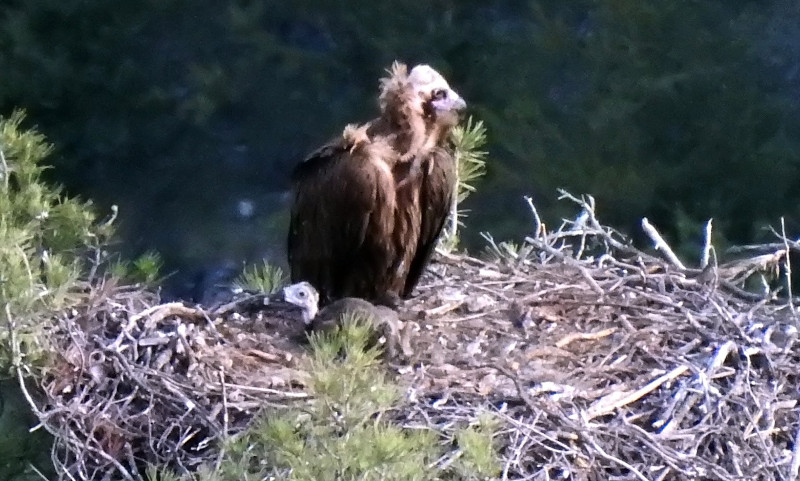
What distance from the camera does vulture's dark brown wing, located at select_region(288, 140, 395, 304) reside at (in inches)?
111

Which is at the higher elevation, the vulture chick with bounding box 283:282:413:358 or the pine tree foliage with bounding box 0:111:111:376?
the pine tree foliage with bounding box 0:111:111:376

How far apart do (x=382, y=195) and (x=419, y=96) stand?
28 cm

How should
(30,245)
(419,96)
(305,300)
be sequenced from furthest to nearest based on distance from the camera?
(419,96)
(305,300)
(30,245)

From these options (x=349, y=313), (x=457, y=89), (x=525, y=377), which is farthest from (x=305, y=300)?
(x=457, y=89)

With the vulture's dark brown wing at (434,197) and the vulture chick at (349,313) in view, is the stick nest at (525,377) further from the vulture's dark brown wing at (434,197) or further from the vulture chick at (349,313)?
the vulture's dark brown wing at (434,197)

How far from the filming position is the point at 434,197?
9.62 ft

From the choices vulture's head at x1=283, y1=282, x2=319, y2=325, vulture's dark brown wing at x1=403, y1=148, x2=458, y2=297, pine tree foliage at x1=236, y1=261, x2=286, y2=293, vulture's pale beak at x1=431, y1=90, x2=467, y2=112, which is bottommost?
pine tree foliage at x1=236, y1=261, x2=286, y2=293

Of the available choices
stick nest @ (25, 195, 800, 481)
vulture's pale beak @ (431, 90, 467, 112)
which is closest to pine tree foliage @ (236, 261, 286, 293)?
stick nest @ (25, 195, 800, 481)

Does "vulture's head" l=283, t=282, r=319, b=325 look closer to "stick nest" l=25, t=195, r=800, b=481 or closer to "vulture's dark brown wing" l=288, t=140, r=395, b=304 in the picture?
"stick nest" l=25, t=195, r=800, b=481

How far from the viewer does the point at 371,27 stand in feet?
14.4

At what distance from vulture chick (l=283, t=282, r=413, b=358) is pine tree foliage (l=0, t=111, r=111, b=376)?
44cm

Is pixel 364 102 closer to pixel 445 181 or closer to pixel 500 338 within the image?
pixel 445 181

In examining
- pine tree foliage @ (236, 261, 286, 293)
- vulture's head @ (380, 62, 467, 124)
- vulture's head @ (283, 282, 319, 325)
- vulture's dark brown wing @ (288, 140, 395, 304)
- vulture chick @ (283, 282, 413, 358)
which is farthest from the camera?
pine tree foliage @ (236, 261, 286, 293)

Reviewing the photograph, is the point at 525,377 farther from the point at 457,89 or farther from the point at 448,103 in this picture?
the point at 457,89
